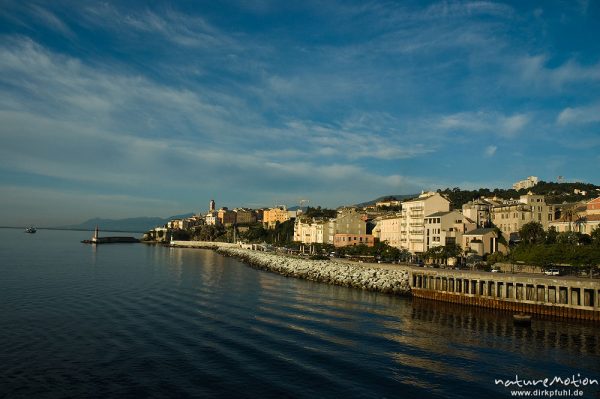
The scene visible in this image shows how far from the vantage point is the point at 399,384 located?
23.0 m

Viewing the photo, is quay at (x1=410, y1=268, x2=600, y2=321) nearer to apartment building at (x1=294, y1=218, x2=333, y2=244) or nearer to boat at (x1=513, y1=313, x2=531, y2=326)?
boat at (x1=513, y1=313, x2=531, y2=326)

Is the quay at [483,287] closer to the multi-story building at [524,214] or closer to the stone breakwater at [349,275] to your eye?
the stone breakwater at [349,275]

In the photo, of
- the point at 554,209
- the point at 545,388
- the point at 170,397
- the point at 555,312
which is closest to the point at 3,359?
the point at 170,397

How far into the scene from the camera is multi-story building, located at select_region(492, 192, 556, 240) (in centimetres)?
7825

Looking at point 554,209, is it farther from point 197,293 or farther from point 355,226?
point 197,293

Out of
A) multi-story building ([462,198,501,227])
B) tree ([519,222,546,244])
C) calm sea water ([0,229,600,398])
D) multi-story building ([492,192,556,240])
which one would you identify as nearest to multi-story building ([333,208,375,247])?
multi-story building ([462,198,501,227])

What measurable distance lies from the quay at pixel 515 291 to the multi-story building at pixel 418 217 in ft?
106

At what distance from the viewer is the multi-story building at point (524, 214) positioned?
78.2 m

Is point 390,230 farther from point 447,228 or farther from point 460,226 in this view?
point 460,226

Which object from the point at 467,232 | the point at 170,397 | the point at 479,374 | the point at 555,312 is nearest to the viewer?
the point at 170,397

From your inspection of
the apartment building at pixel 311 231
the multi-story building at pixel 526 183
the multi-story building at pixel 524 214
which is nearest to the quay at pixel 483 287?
the multi-story building at pixel 524 214

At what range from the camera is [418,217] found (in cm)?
8656

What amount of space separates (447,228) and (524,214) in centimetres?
1294

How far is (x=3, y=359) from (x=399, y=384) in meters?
20.8
